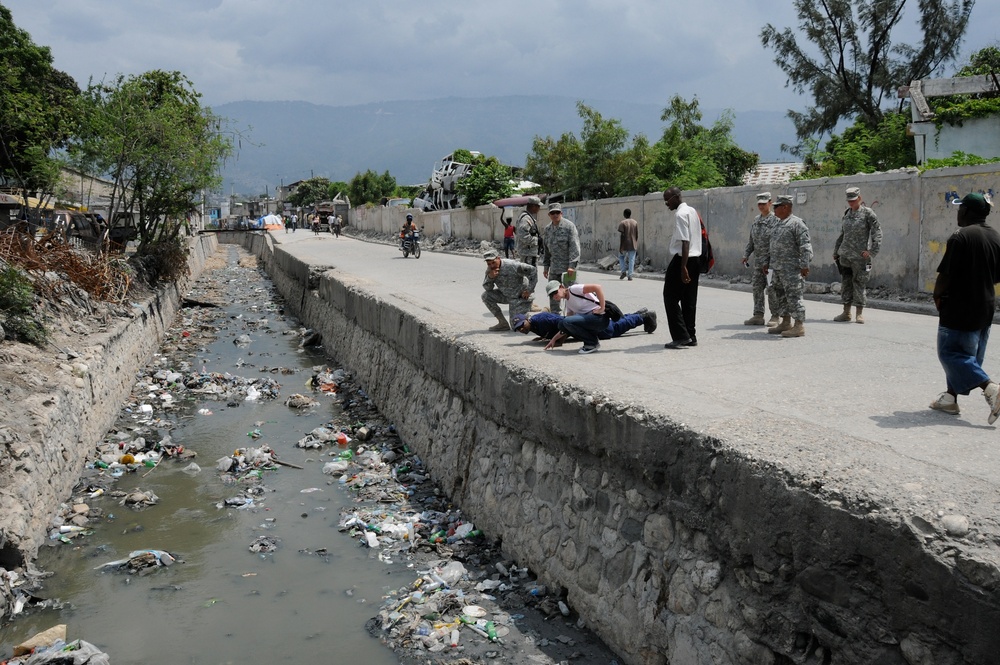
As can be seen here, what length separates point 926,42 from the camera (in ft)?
105

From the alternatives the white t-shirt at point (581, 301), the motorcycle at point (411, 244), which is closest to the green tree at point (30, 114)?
the motorcycle at point (411, 244)

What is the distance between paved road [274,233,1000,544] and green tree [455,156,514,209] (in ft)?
73.0

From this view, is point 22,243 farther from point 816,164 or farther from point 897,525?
point 816,164

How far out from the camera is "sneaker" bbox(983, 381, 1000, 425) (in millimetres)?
4152

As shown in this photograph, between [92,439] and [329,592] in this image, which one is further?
[92,439]

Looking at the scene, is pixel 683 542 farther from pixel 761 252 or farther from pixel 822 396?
pixel 761 252

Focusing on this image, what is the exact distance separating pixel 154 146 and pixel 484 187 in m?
15.7

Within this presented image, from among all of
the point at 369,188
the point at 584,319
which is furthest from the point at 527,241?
the point at 369,188

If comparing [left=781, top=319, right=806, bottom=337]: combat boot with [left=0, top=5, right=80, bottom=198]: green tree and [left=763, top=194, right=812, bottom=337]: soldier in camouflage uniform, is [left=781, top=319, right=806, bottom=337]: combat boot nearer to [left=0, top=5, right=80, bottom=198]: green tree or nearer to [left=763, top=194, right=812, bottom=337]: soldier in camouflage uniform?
[left=763, top=194, right=812, bottom=337]: soldier in camouflage uniform

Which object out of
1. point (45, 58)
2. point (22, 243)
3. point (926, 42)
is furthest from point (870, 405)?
point (926, 42)

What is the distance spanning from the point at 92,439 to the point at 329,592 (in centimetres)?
477

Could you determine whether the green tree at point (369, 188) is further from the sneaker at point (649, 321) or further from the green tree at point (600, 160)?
the sneaker at point (649, 321)

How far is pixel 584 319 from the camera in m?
7.30

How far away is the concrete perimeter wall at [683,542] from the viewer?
2.89 m
